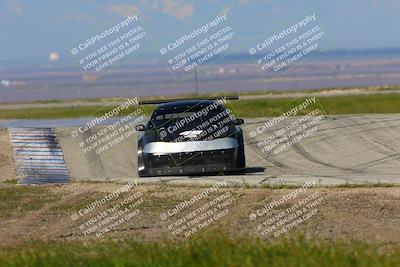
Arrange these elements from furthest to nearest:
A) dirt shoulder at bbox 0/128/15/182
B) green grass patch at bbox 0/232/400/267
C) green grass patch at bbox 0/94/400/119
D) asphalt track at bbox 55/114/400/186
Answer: green grass patch at bbox 0/94/400/119
dirt shoulder at bbox 0/128/15/182
asphalt track at bbox 55/114/400/186
green grass patch at bbox 0/232/400/267

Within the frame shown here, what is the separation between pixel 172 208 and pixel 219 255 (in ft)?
21.2

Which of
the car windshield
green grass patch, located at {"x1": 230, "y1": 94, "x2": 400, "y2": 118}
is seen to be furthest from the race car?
green grass patch, located at {"x1": 230, "y1": 94, "x2": 400, "y2": 118}

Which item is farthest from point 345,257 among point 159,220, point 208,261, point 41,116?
point 41,116

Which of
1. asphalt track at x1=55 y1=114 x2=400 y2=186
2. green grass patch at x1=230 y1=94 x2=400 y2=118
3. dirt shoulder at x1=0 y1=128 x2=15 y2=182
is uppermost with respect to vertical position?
dirt shoulder at x1=0 y1=128 x2=15 y2=182

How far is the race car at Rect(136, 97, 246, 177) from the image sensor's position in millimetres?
21891

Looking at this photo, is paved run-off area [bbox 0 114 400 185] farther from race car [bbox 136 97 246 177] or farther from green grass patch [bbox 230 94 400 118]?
green grass patch [bbox 230 94 400 118]

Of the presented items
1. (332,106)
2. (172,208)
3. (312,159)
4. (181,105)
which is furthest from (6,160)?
(332,106)

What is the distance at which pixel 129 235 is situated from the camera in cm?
1533

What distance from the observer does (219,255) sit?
11.2 m

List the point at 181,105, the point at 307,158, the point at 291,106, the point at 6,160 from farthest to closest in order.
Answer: the point at 291,106 < the point at 6,160 < the point at 307,158 < the point at 181,105

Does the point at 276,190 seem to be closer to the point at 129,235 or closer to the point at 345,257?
the point at 129,235

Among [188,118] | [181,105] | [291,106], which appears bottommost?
[291,106]

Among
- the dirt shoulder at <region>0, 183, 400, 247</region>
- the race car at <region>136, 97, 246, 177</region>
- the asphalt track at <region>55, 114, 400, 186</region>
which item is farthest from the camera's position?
the race car at <region>136, 97, 246, 177</region>

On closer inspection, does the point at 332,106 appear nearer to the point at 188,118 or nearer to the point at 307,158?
the point at 307,158
